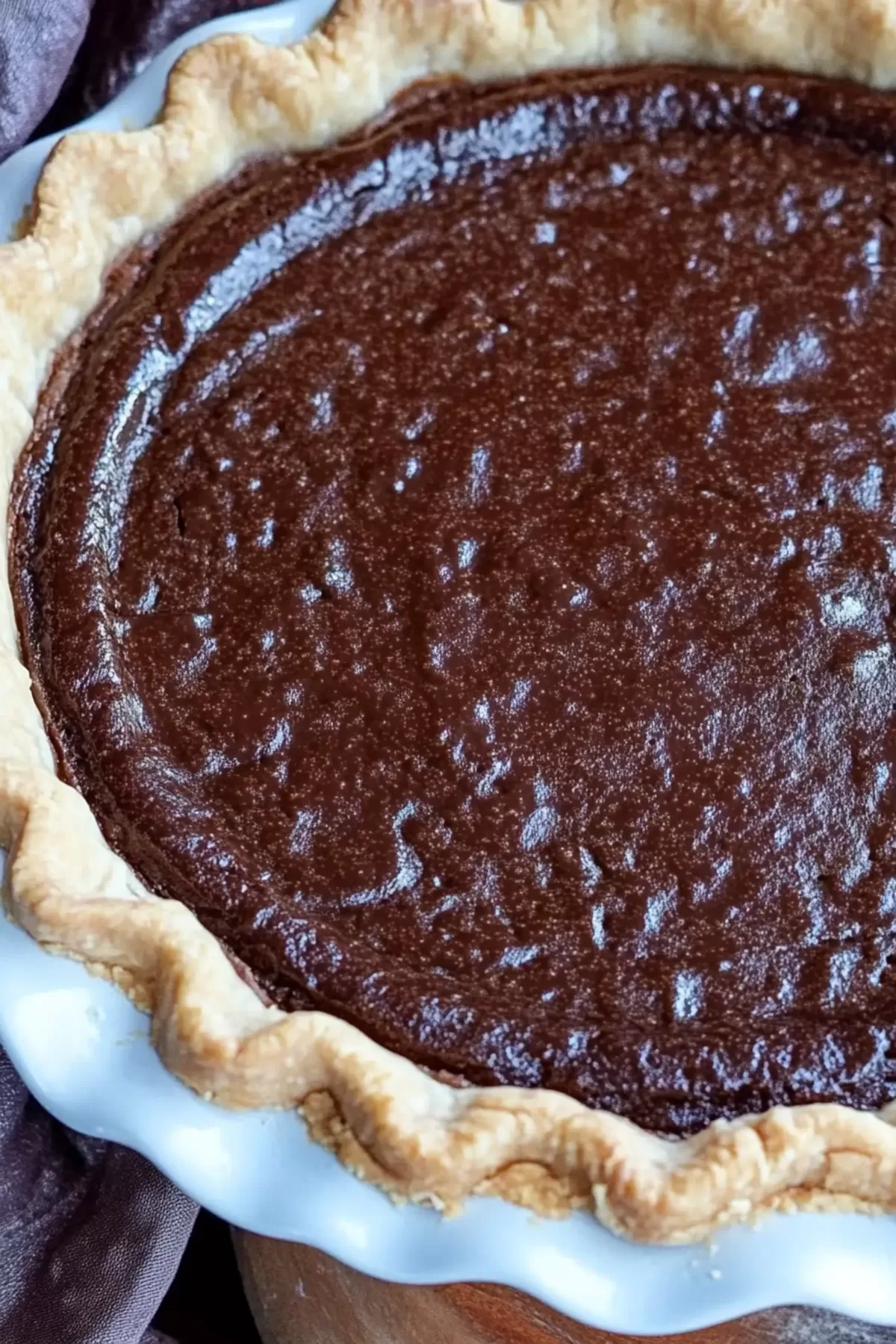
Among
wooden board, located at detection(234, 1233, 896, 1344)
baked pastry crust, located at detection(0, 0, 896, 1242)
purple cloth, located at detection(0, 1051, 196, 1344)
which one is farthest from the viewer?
purple cloth, located at detection(0, 1051, 196, 1344)

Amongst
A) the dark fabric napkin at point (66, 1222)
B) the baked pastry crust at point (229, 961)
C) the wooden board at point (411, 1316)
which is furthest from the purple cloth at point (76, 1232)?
the baked pastry crust at point (229, 961)

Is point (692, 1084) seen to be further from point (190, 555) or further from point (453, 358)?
point (453, 358)

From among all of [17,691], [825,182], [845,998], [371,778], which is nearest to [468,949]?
[371,778]

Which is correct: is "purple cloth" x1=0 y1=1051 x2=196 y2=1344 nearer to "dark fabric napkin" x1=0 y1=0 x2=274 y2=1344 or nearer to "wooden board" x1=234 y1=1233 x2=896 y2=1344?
"dark fabric napkin" x1=0 y1=0 x2=274 y2=1344

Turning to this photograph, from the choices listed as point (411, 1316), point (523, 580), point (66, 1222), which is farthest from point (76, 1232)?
point (523, 580)

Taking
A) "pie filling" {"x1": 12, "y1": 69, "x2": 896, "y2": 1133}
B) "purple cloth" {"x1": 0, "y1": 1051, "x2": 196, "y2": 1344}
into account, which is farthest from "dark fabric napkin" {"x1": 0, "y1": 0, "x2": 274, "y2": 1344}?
"pie filling" {"x1": 12, "y1": 69, "x2": 896, "y2": 1133}

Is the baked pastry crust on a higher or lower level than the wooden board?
higher
